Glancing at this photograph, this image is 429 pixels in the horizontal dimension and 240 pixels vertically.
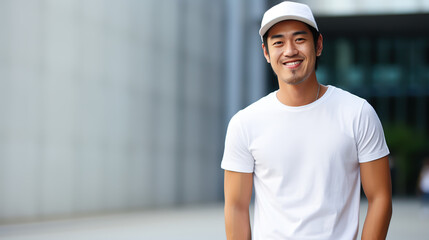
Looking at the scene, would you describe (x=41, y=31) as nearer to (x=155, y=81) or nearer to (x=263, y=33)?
(x=155, y=81)

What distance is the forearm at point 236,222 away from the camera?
8.74 ft

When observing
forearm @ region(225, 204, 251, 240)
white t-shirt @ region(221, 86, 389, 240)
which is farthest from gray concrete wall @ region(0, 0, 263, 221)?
white t-shirt @ region(221, 86, 389, 240)

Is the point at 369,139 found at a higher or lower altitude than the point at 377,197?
higher

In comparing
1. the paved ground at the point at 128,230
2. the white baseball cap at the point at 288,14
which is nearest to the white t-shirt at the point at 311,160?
the white baseball cap at the point at 288,14

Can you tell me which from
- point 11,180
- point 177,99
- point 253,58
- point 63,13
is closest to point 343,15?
point 253,58

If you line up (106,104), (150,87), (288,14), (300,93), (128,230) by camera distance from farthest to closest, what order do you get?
(150,87) < (106,104) < (128,230) < (300,93) < (288,14)

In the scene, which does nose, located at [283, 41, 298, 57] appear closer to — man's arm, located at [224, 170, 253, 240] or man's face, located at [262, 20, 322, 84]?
man's face, located at [262, 20, 322, 84]

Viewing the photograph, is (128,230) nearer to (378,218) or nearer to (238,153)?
(238,153)

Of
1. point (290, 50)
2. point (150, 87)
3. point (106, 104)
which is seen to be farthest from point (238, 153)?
point (150, 87)

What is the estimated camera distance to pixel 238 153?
265 cm

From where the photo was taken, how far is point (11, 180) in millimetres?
15242

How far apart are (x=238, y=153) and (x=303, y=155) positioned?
10.6 inches

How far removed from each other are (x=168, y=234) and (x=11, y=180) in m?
4.97

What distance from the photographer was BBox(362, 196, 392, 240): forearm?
2.53 m
